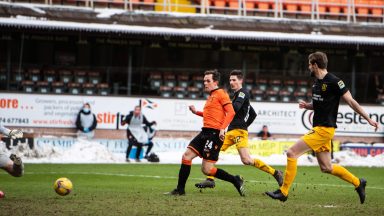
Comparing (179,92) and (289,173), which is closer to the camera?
(289,173)

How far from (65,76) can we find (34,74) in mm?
1152

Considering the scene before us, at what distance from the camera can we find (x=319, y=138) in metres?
12.7

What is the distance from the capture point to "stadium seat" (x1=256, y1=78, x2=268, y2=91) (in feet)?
111

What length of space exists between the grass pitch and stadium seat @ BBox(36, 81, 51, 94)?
33.9ft

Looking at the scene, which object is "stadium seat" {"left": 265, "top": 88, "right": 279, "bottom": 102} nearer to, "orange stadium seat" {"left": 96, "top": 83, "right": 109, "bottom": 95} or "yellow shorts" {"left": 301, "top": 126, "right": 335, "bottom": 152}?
"orange stadium seat" {"left": 96, "top": 83, "right": 109, "bottom": 95}

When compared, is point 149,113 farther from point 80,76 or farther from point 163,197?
point 163,197

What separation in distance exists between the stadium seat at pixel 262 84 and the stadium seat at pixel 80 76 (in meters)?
6.76

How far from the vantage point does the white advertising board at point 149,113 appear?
3114 cm

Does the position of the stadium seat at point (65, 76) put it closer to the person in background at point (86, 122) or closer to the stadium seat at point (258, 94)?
the person in background at point (86, 122)

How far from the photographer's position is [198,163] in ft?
89.7

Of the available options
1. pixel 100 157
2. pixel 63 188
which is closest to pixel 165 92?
pixel 100 157

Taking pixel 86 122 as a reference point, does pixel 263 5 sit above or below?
above

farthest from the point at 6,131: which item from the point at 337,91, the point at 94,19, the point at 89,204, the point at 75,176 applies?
the point at 94,19

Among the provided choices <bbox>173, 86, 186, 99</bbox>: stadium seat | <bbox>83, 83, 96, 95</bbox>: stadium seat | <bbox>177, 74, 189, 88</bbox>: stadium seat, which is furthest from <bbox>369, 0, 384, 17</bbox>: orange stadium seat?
<bbox>83, 83, 96, 95</bbox>: stadium seat
